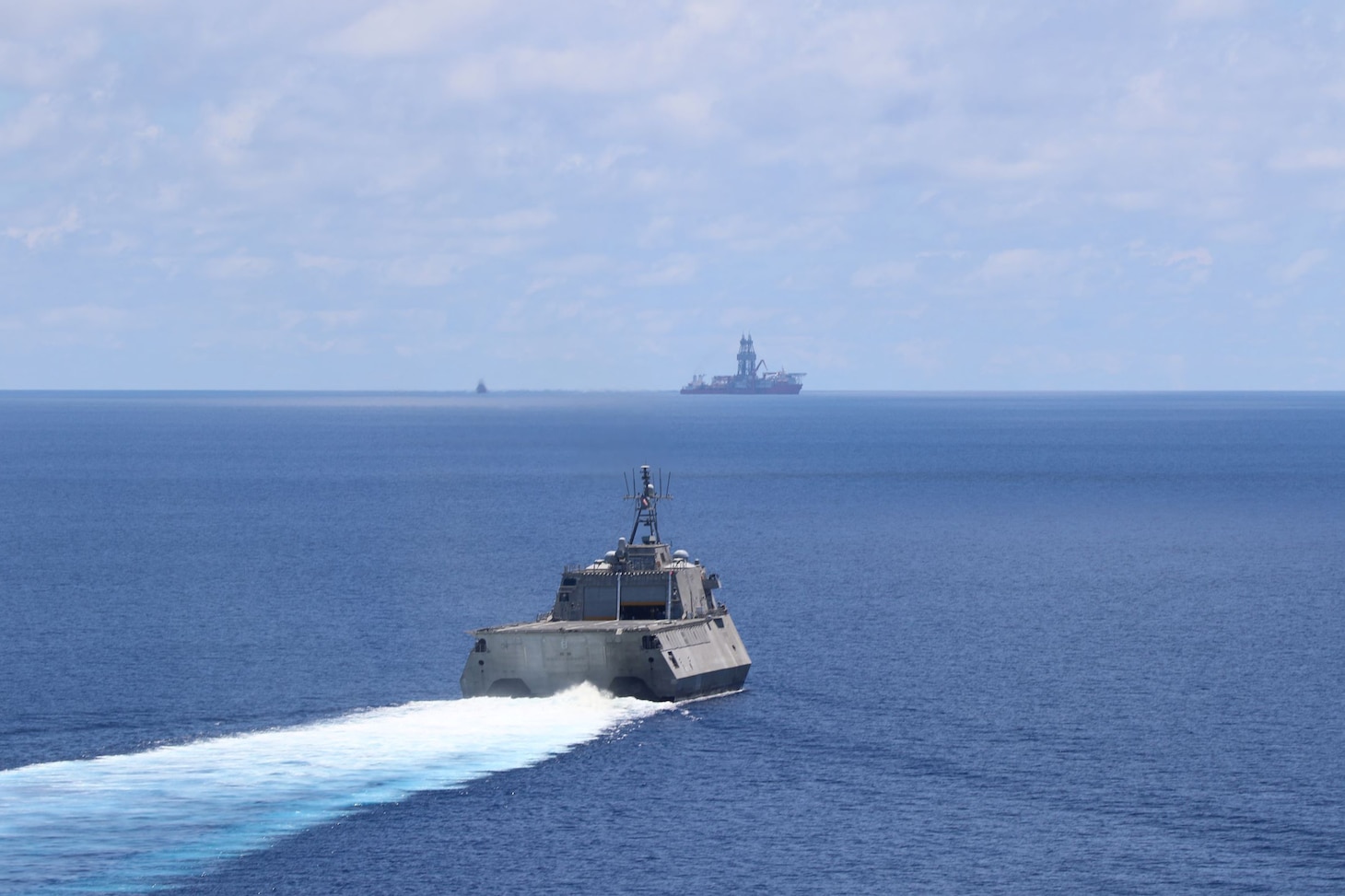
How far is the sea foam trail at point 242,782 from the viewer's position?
5603cm

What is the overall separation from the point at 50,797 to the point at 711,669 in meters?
32.5

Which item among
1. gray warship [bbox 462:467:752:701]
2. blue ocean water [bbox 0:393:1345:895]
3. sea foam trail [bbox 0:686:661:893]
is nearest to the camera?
sea foam trail [bbox 0:686:661:893]

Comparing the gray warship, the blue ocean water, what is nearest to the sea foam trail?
the blue ocean water

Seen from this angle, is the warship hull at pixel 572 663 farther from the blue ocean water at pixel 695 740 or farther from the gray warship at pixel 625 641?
the blue ocean water at pixel 695 740

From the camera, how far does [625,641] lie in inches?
3189

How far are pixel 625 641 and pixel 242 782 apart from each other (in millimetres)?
21173

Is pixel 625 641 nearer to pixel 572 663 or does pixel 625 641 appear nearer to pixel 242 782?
pixel 572 663

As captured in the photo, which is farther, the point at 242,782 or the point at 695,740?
the point at 695,740

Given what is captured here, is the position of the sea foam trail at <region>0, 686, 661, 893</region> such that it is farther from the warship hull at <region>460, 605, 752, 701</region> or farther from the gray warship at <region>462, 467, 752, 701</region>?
the gray warship at <region>462, 467, 752, 701</region>

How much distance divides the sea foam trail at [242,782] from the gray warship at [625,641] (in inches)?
39.9

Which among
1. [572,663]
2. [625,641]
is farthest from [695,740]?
[572,663]

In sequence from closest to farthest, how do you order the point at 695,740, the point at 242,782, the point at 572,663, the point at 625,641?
the point at 242,782 → the point at 695,740 → the point at 572,663 → the point at 625,641

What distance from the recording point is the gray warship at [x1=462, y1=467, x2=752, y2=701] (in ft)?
265

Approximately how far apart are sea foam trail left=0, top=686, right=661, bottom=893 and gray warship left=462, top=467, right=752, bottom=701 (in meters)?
1.01
